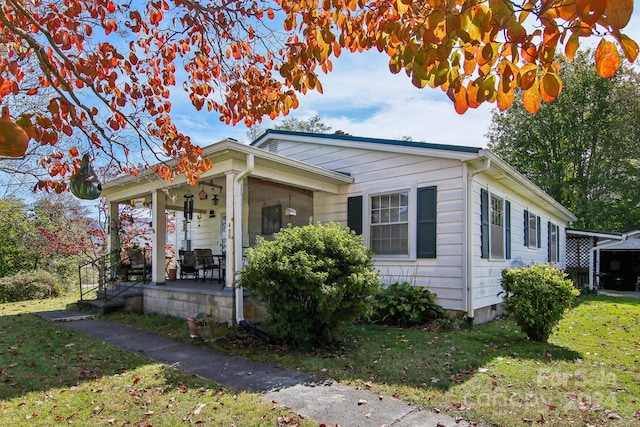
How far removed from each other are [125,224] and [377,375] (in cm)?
1241

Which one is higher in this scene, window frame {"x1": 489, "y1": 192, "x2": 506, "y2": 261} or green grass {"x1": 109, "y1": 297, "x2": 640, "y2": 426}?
window frame {"x1": 489, "y1": 192, "x2": 506, "y2": 261}

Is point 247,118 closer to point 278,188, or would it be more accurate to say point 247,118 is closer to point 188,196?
point 278,188

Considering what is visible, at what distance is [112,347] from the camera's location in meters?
5.87

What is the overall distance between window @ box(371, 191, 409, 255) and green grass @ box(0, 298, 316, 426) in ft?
16.7

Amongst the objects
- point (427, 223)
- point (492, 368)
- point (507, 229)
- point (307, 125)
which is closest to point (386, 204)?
point (427, 223)

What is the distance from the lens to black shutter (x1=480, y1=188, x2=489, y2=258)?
793 cm

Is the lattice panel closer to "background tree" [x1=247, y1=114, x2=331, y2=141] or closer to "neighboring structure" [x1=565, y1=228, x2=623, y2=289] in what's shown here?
"neighboring structure" [x1=565, y1=228, x2=623, y2=289]

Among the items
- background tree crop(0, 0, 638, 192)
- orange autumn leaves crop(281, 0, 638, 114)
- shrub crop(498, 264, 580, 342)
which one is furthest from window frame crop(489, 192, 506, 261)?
orange autumn leaves crop(281, 0, 638, 114)

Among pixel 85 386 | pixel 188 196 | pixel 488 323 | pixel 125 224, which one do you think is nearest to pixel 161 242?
pixel 188 196

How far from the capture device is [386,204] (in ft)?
28.3

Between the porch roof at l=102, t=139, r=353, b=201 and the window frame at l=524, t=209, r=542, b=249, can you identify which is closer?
the porch roof at l=102, t=139, r=353, b=201

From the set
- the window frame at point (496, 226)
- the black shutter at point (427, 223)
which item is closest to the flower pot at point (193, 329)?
the black shutter at point (427, 223)

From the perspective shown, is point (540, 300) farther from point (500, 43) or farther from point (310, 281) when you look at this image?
point (500, 43)

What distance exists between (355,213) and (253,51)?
5085 mm
